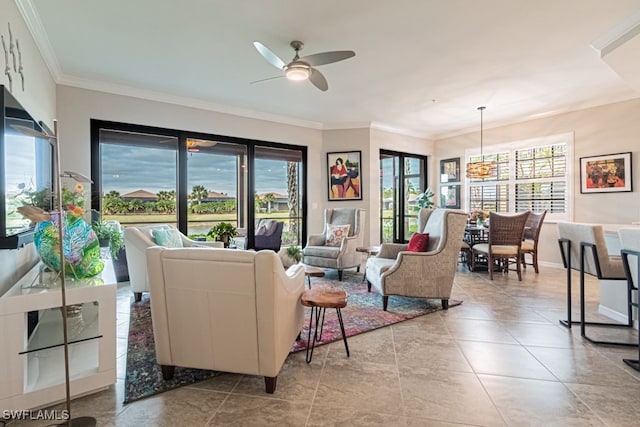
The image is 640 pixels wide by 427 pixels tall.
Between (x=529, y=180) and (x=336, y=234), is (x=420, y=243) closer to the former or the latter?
(x=336, y=234)

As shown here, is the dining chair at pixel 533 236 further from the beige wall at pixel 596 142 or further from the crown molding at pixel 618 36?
the crown molding at pixel 618 36

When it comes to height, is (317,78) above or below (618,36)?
below

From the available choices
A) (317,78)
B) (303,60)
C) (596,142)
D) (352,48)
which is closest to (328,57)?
(303,60)

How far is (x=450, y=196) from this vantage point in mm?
7453

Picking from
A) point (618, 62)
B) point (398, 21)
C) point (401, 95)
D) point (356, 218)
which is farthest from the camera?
point (356, 218)

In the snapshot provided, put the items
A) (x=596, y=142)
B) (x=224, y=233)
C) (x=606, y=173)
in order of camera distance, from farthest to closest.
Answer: (x=596, y=142), (x=606, y=173), (x=224, y=233)

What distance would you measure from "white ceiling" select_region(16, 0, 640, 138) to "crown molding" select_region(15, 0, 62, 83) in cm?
1

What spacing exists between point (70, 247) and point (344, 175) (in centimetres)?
512

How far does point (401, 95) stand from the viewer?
490cm

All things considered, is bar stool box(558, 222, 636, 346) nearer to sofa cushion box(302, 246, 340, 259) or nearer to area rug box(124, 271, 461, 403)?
area rug box(124, 271, 461, 403)

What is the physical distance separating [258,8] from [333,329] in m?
2.96

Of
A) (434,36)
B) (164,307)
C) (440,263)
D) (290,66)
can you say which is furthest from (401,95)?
(164,307)

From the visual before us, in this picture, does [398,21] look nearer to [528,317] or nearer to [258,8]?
[258,8]

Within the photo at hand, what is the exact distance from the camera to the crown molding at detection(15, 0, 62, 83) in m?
2.64
